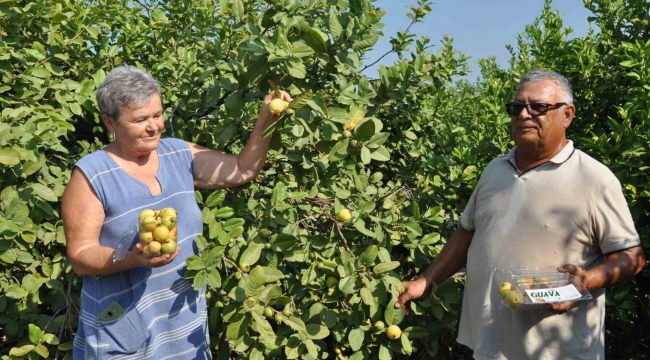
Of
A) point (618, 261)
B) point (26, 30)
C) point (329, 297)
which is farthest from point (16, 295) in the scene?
point (618, 261)

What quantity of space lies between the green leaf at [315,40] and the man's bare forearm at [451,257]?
880 millimetres

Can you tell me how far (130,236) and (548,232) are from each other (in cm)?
135

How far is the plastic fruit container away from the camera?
1.98 m

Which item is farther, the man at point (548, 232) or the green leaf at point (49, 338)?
the green leaf at point (49, 338)

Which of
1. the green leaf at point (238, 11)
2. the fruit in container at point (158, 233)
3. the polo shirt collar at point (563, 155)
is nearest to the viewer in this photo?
the fruit in container at point (158, 233)

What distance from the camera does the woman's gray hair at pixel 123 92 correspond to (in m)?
2.03

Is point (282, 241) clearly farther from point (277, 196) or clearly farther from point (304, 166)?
point (304, 166)

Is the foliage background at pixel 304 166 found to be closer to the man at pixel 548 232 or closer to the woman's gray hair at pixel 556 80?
the man at pixel 548 232

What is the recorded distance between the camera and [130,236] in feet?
6.62

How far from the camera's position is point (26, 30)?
11.1ft

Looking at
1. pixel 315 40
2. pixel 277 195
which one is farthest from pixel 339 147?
pixel 315 40

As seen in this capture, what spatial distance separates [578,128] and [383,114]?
41.8 inches

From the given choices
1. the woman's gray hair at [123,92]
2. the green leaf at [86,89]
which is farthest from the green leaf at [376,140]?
the green leaf at [86,89]

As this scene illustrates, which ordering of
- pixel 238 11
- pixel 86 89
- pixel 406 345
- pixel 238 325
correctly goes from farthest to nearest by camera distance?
pixel 86 89 < pixel 238 11 < pixel 406 345 < pixel 238 325
